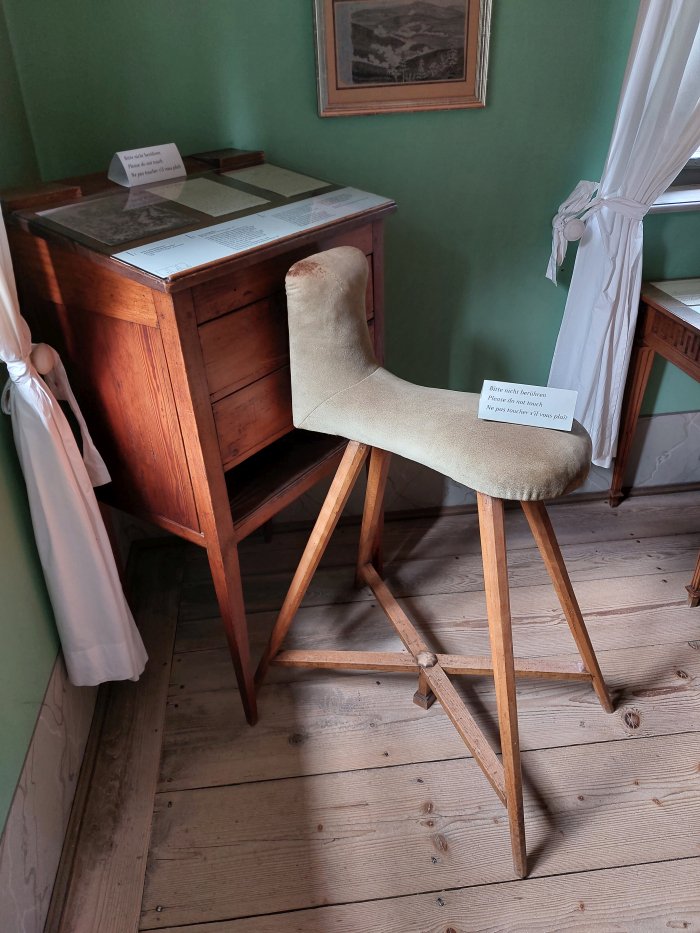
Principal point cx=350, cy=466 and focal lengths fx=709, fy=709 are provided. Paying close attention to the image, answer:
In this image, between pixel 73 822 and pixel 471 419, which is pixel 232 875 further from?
pixel 471 419

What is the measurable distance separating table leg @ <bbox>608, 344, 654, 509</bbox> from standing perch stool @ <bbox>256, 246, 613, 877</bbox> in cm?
80

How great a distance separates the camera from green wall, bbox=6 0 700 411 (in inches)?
57.2

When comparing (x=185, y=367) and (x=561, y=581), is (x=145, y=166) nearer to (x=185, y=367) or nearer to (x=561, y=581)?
(x=185, y=367)

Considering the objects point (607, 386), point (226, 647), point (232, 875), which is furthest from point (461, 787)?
point (607, 386)

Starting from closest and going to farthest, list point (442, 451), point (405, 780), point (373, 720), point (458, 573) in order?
point (442, 451) → point (405, 780) → point (373, 720) → point (458, 573)

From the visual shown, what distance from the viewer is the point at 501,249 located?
1811mm

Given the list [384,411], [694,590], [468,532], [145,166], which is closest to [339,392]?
[384,411]

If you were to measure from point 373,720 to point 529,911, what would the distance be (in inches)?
18.2

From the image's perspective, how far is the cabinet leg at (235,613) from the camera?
1.33m

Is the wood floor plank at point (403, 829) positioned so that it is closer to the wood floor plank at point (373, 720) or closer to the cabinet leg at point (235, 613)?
Result: the wood floor plank at point (373, 720)

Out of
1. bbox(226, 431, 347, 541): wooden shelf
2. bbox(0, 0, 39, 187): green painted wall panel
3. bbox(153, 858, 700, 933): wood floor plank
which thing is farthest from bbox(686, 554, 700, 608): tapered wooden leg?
bbox(0, 0, 39, 187): green painted wall panel

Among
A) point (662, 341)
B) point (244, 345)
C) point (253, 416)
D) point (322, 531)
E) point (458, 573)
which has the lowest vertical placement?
point (458, 573)

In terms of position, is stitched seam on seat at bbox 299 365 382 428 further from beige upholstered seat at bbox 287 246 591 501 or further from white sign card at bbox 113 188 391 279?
white sign card at bbox 113 188 391 279

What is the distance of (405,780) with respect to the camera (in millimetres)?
1407
